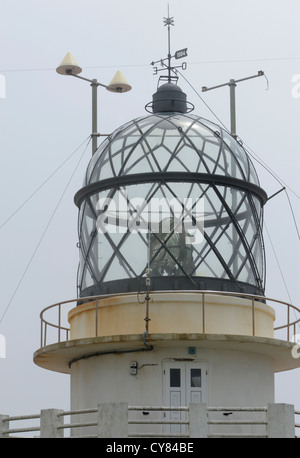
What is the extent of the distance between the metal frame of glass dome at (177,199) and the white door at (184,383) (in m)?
1.98

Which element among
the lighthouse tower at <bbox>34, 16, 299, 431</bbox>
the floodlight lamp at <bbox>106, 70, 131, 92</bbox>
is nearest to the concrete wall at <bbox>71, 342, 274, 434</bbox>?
the lighthouse tower at <bbox>34, 16, 299, 431</bbox>

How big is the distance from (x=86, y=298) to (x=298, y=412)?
586 centimetres

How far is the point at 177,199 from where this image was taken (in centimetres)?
3183

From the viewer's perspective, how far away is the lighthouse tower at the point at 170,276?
3022 cm

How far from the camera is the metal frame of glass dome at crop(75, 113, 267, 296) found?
103 ft

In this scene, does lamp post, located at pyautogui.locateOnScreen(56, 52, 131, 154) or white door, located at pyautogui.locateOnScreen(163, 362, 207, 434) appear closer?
white door, located at pyautogui.locateOnScreen(163, 362, 207, 434)

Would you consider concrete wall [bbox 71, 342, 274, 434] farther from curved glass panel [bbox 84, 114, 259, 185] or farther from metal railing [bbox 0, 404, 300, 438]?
curved glass panel [bbox 84, 114, 259, 185]

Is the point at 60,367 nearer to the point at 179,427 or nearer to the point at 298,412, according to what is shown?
the point at 179,427

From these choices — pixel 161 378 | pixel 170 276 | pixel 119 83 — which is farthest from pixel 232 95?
pixel 161 378

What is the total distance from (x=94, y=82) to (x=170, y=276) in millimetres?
7239

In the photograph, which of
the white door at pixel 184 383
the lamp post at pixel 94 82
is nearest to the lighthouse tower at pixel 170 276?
the white door at pixel 184 383

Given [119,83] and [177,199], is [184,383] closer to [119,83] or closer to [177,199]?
[177,199]

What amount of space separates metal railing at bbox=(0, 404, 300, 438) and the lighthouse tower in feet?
1.95

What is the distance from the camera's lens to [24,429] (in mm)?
28469
